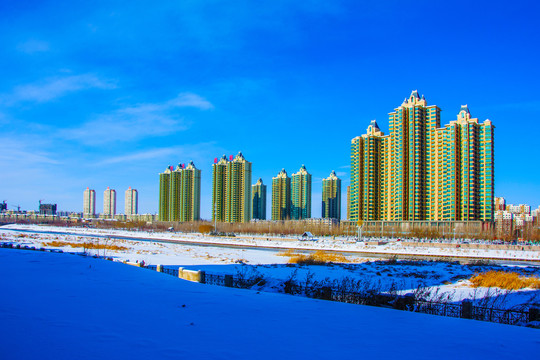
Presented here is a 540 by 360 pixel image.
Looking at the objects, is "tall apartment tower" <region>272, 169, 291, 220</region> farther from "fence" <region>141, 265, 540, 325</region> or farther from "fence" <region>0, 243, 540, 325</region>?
"fence" <region>141, 265, 540, 325</region>

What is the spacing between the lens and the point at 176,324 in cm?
827

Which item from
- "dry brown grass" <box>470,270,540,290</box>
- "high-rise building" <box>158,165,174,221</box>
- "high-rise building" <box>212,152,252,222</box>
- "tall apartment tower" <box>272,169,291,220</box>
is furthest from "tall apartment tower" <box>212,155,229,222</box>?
"dry brown grass" <box>470,270,540,290</box>

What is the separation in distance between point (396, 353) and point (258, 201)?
143922mm

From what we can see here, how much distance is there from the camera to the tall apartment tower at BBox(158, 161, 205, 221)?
13200cm

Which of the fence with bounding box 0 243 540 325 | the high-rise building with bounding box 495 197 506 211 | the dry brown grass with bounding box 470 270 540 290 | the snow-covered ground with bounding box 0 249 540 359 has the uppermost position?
the high-rise building with bounding box 495 197 506 211

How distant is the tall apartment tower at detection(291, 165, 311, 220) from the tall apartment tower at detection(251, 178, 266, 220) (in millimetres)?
15477

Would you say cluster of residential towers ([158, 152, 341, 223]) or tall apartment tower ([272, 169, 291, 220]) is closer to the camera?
cluster of residential towers ([158, 152, 341, 223])

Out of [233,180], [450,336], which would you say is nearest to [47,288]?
[450,336]

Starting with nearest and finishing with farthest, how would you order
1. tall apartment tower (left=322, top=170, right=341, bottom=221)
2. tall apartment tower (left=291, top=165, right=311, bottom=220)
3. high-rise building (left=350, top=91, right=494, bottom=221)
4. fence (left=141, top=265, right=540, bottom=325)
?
1. fence (left=141, top=265, right=540, bottom=325)
2. high-rise building (left=350, top=91, right=494, bottom=221)
3. tall apartment tower (left=291, top=165, right=311, bottom=220)
4. tall apartment tower (left=322, top=170, right=341, bottom=221)

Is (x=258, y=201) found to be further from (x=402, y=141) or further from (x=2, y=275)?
(x=2, y=275)

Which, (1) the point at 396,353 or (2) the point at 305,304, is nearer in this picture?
(1) the point at 396,353

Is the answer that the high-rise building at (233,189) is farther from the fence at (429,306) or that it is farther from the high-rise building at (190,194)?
the fence at (429,306)

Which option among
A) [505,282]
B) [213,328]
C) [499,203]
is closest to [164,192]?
[505,282]

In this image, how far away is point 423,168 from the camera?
86.7 meters
